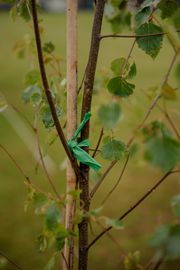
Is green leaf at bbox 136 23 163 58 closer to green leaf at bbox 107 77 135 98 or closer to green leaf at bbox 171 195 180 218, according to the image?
green leaf at bbox 107 77 135 98

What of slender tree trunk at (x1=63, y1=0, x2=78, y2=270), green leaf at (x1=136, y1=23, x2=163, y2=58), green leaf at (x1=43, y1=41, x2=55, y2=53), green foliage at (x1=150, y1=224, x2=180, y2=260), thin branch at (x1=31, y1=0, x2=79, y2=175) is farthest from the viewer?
green leaf at (x1=43, y1=41, x2=55, y2=53)

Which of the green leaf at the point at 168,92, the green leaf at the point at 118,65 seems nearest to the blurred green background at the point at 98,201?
the green leaf at the point at 168,92

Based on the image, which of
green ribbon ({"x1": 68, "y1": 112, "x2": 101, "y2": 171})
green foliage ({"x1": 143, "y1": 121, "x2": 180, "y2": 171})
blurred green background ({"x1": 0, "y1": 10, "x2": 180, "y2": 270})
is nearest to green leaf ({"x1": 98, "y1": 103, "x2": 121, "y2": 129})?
green ribbon ({"x1": 68, "y1": 112, "x2": 101, "y2": 171})

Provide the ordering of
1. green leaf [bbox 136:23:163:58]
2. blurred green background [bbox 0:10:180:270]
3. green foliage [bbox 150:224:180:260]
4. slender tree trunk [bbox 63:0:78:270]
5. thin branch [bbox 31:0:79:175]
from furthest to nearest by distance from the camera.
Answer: blurred green background [bbox 0:10:180:270] → slender tree trunk [bbox 63:0:78:270] → green leaf [bbox 136:23:163:58] → thin branch [bbox 31:0:79:175] → green foliage [bbox 150:224:180:260]

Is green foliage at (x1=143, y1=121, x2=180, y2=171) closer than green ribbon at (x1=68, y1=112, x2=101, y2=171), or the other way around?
green foliage at (x1=143, y1=121, x2=180, y2=171)

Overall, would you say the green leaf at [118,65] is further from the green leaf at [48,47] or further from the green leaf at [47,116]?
the green leaf at [48,47]

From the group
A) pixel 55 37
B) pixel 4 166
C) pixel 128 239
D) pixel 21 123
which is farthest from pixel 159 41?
pixel 55 37
